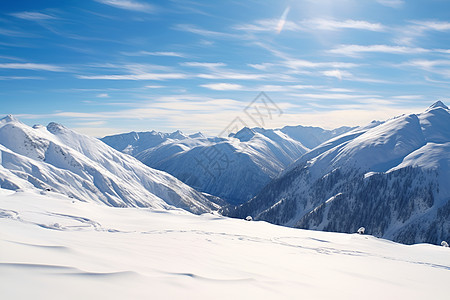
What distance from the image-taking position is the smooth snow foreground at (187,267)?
7.89 m

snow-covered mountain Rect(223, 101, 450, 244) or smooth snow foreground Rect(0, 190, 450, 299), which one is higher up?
smooth snow foreground Rect(0, 190, 450, 299)

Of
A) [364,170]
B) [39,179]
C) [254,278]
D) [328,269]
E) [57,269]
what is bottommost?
[39,179]

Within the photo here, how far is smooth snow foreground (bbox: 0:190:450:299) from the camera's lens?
7.89 metres

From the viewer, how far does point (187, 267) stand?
11.5 metres

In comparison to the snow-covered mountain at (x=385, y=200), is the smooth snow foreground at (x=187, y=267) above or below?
above

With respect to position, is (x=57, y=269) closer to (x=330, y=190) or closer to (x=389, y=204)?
(x=389, y=204)

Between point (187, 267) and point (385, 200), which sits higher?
point (187, 267)

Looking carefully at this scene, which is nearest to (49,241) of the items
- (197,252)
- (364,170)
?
(197,252)

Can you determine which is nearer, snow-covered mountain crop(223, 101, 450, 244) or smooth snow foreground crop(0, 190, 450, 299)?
smooth snow foreground crop(0, 190, 450, 299)

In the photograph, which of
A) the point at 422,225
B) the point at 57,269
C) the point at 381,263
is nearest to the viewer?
the point at 57,269

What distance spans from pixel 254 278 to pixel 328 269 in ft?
18.1

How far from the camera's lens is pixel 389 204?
15375 cm

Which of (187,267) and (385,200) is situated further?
(385,200)

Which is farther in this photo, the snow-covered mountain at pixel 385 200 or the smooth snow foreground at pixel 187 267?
the snow-covered mountain at pixel 385 200
